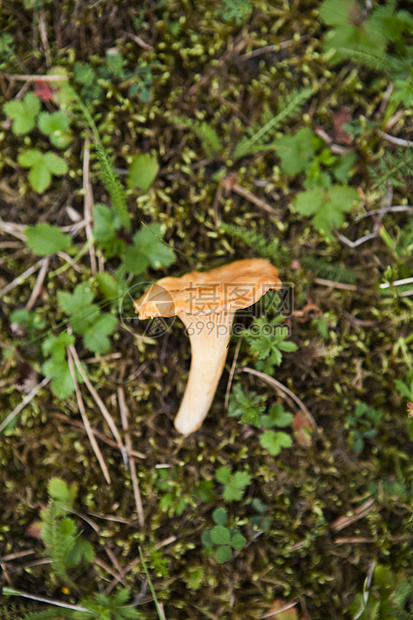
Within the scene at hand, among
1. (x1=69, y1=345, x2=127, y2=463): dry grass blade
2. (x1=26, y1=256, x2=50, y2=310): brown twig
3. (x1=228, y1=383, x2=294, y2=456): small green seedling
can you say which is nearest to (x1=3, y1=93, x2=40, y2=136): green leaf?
(x1=26, y1=256, x2=50, y2=310): brown twig

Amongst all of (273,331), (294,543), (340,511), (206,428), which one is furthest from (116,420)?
(340,511)

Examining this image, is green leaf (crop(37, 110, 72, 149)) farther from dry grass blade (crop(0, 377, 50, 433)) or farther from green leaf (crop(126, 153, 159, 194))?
dry grass blade (crop(0, 377, 50, 433))

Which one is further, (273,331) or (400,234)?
(400,234)

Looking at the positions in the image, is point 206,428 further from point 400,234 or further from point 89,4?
point 89,4

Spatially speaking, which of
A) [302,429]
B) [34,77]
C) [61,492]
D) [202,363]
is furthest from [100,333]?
[34,77]

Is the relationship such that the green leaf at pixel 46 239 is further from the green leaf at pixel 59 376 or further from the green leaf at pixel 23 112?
the green leaf at pixel 59 376

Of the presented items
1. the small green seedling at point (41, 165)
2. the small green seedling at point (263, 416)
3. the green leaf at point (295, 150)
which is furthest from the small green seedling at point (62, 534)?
the green leaf at point (295, 150)

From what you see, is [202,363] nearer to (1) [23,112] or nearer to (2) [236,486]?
(2) [236,486]
